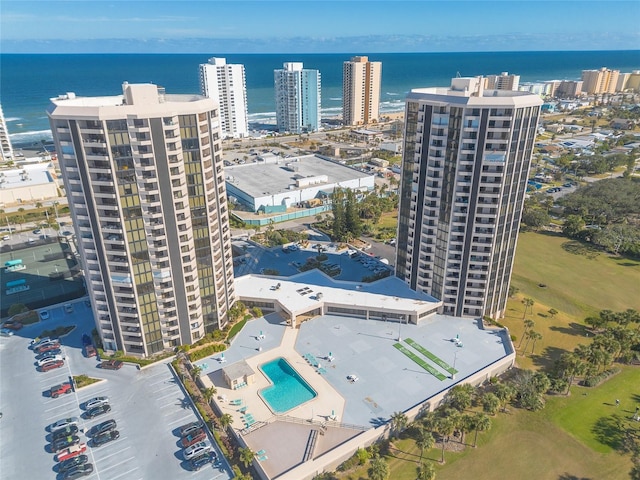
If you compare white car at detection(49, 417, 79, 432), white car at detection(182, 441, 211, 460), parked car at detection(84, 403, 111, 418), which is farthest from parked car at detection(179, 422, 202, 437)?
white car at detection(49, 417, 79, 432)

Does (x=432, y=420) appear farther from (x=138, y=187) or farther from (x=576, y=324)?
(x=138, y=187)

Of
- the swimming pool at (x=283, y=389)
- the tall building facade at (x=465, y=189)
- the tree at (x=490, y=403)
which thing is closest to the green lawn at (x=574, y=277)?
the tall building facade at (x=465, y=189)

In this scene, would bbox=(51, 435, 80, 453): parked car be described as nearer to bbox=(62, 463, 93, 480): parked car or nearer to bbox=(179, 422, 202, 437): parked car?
bbox=(62, 463, 93, 480): parked car

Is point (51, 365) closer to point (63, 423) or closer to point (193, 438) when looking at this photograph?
point (63, 423)

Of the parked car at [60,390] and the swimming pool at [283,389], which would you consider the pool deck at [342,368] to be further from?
the parked car at [60,390]

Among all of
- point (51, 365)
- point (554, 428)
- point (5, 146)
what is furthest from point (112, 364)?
point (5, 146)
